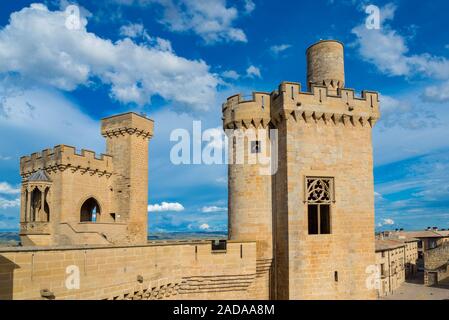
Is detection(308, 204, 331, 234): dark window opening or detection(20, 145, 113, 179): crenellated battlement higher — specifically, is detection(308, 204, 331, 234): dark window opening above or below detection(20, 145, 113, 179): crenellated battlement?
below

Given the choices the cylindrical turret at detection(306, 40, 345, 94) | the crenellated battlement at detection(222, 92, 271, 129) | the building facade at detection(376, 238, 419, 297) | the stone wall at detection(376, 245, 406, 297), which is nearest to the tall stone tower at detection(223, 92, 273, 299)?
the crenellated battlement at detection(222, 92, 271, 129)

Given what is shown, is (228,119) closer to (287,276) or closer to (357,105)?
(357,105)

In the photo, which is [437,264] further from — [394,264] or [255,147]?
[255,147]

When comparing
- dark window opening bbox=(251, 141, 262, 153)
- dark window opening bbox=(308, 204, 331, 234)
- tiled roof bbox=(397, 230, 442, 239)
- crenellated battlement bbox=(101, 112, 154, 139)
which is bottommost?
tiled roof bbox=(397, 230, 442, 239)

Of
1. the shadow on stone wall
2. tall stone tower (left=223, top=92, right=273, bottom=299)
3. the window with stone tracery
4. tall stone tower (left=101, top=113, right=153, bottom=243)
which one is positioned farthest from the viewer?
Answer: tall stone tower (left=101, top=113, right=153, bottom=243)

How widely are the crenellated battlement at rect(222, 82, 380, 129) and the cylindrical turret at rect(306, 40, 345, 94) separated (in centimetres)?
113

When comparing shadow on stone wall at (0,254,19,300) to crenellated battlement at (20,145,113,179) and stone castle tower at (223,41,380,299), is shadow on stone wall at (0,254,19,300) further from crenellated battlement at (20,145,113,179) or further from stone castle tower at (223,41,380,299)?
crenellated battlement at (20,145,113,179)

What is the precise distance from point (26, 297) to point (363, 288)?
45.4ft

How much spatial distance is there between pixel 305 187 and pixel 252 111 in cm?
440

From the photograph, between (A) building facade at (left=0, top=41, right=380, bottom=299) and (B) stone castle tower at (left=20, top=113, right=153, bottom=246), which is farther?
(B) stone castle tower at (left=20, top=113, right=153, bottom=246)

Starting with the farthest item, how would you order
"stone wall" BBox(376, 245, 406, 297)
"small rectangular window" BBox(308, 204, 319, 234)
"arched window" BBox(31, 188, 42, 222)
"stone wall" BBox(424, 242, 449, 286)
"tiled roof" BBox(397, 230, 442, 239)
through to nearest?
"tiled roof" BBox(397, 230, 442, 239), "stone wall" BBox(424, 242, 449, 286), "stone wall" BBox(376, 245, 406, 297), "arched window" BBox(31, 188, 42, 222), "small rectangular window" BBox(308, 204, 319, 234)

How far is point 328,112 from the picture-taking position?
17.5 meters

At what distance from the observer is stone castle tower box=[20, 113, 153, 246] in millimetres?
28734
